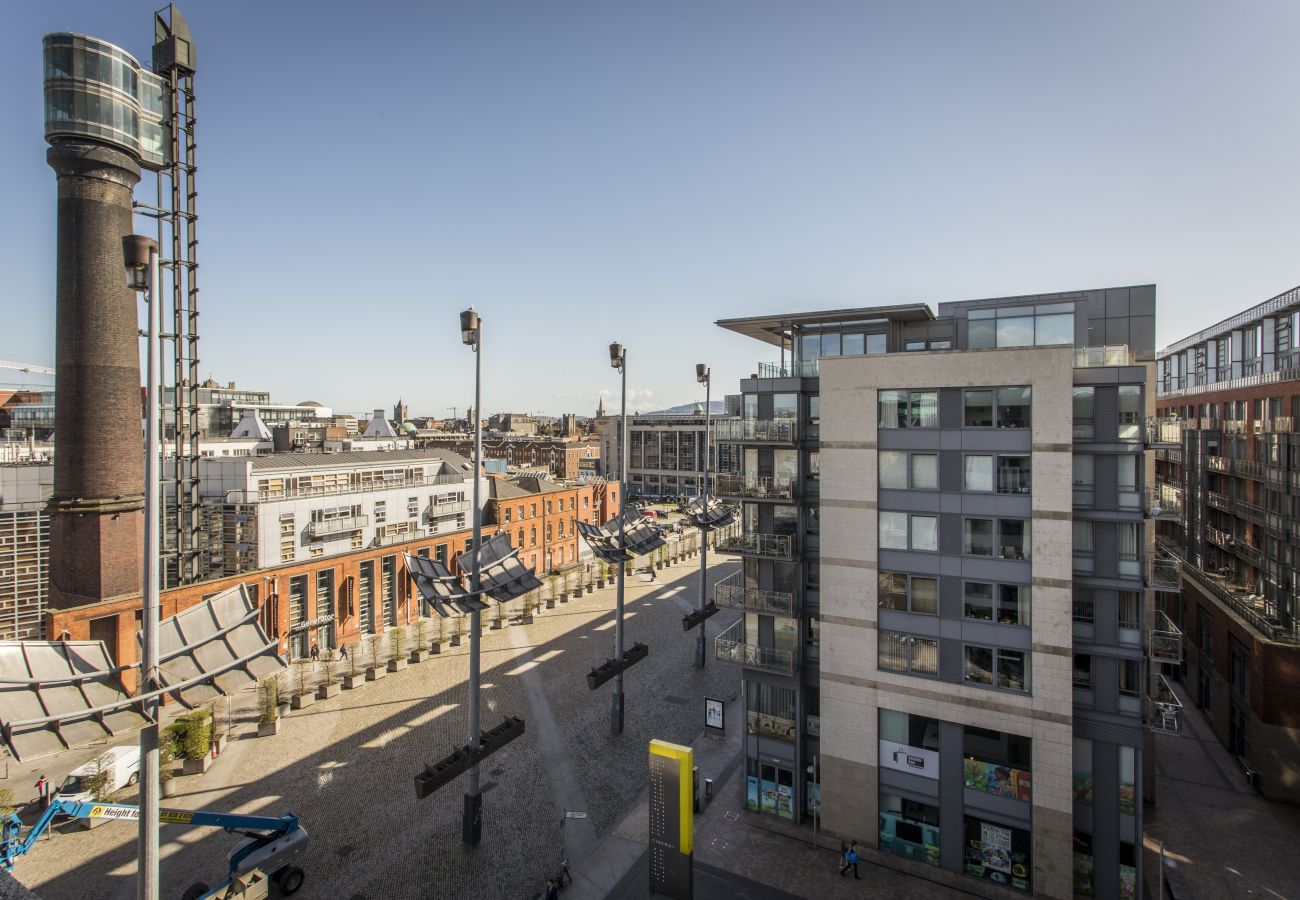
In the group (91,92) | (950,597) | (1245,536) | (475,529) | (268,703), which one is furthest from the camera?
(1245,536)

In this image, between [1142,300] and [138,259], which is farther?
[1142,300]

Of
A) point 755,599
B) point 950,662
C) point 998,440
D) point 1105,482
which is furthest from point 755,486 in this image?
point 1105,482

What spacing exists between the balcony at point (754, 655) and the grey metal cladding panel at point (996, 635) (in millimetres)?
5760

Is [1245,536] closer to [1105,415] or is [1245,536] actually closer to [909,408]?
[1105,415]

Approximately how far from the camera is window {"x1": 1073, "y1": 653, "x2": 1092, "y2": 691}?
19109mm

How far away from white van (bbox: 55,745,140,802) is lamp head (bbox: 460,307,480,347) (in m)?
19.5

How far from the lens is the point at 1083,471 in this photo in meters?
19.3

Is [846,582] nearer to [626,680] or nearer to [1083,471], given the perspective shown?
[1083,471]

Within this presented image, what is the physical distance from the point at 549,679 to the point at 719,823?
14.8m

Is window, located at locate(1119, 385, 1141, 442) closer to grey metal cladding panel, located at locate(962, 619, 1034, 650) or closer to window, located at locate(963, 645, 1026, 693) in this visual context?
grey metal cladding panel, located at locate(962, 619, 1034, 650)

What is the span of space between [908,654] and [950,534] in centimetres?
407

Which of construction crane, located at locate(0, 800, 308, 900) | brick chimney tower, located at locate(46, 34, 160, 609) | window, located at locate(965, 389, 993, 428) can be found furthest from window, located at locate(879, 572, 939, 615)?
brick chimney tower, located at locate(46, 34, 160, 609)

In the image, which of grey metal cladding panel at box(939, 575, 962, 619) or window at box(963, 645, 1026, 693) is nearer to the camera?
window at box(963, 645, 1026, 693)

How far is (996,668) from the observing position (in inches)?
767
